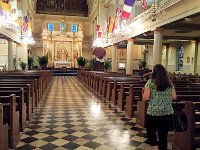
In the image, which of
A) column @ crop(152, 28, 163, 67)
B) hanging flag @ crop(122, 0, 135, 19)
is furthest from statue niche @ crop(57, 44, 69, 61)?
column @ crop(152, 28, 163, 67)

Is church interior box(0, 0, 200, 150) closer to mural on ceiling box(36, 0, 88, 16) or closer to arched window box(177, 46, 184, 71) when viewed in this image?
arched window box(177, 46, 184, 71)

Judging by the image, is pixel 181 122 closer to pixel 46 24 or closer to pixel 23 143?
pixel 23 143

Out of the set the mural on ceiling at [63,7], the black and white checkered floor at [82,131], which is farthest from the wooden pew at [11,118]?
the mural on ceiling at [63,7]

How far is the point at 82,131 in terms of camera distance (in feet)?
17.8

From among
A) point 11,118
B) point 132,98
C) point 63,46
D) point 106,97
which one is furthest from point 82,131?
point 63,46

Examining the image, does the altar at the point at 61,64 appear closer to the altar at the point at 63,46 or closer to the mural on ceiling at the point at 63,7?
the altar at the point at 63,46

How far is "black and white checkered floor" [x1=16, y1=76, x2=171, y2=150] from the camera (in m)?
4.55

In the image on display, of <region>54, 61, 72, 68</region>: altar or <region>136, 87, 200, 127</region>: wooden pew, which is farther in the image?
<region>54, 61, 72, 68</region>: altar

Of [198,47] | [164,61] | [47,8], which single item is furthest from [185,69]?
[47,8]

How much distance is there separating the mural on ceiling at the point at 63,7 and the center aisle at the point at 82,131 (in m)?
29.8

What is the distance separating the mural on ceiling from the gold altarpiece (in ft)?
14.8

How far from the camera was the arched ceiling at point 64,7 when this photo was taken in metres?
35.0

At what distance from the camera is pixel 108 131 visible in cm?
546

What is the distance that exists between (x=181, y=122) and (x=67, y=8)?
34825 millimetres
